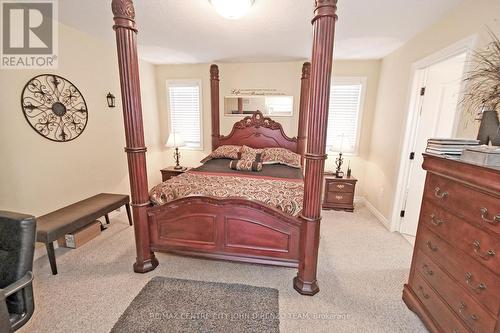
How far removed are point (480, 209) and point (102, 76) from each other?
418 centimetres

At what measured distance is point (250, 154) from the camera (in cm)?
358

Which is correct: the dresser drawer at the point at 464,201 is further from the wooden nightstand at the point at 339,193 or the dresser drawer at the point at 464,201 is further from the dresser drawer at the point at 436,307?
the wooden nightstand at the point at 339,193

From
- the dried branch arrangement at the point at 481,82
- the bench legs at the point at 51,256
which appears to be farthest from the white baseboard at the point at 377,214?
the bench legs at the point at 51,256

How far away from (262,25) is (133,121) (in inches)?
70.7

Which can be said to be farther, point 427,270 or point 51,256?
point 51,256

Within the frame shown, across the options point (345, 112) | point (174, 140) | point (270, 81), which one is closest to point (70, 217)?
point (174, 140)

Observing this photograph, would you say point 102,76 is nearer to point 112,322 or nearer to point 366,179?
point 112,322

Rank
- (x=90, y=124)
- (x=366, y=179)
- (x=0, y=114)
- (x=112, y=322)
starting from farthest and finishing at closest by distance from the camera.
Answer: (x=366, y=179)
(x=90, y=124)
(x=0, y=114)
(x=112, y=322)

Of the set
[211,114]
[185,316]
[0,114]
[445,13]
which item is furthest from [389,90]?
[0,114]

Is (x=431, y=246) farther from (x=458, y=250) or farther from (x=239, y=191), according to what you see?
(x=239, y=191)

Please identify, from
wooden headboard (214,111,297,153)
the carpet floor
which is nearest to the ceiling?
wooden headboard (214,111,297,153)

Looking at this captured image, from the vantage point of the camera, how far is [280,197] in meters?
2.06

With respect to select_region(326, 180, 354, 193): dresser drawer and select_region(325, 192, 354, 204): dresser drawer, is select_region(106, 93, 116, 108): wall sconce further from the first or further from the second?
select_region(325, 192, 354, 204): dresser drawer

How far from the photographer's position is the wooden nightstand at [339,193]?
362 cm
